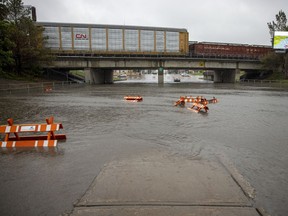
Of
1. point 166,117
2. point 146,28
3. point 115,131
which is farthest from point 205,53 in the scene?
point 115,131

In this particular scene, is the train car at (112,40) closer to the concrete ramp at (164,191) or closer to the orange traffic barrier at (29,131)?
the orange traffic barrier at (29,131)

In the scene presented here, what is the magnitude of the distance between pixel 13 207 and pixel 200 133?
24.1 feet

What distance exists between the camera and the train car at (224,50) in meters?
62.1

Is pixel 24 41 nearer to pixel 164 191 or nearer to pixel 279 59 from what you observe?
pixel 164 191

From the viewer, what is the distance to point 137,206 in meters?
4.21

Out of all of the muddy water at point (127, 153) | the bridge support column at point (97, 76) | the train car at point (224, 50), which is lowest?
the muddy water at point (127, 153)

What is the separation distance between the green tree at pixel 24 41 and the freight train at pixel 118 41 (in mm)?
3868

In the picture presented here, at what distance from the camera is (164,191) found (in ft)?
15.7

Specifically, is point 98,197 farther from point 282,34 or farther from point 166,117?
point 282,34

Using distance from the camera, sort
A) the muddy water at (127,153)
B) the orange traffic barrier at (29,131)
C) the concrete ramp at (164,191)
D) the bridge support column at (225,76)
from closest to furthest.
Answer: the concrete ramp at (164,191) < the muddy water at (127,153) < the orange traffic barrier at (29,131) < the bridge support column at (225,76)

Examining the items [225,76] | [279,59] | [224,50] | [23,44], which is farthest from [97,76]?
[279,59]

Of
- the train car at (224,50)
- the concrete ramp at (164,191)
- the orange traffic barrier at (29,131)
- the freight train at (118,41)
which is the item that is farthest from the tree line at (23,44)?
the concrete ramp at (164,191)

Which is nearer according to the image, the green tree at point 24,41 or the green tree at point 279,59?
the green tree at point 24,41

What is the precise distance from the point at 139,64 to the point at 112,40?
8.23 m
